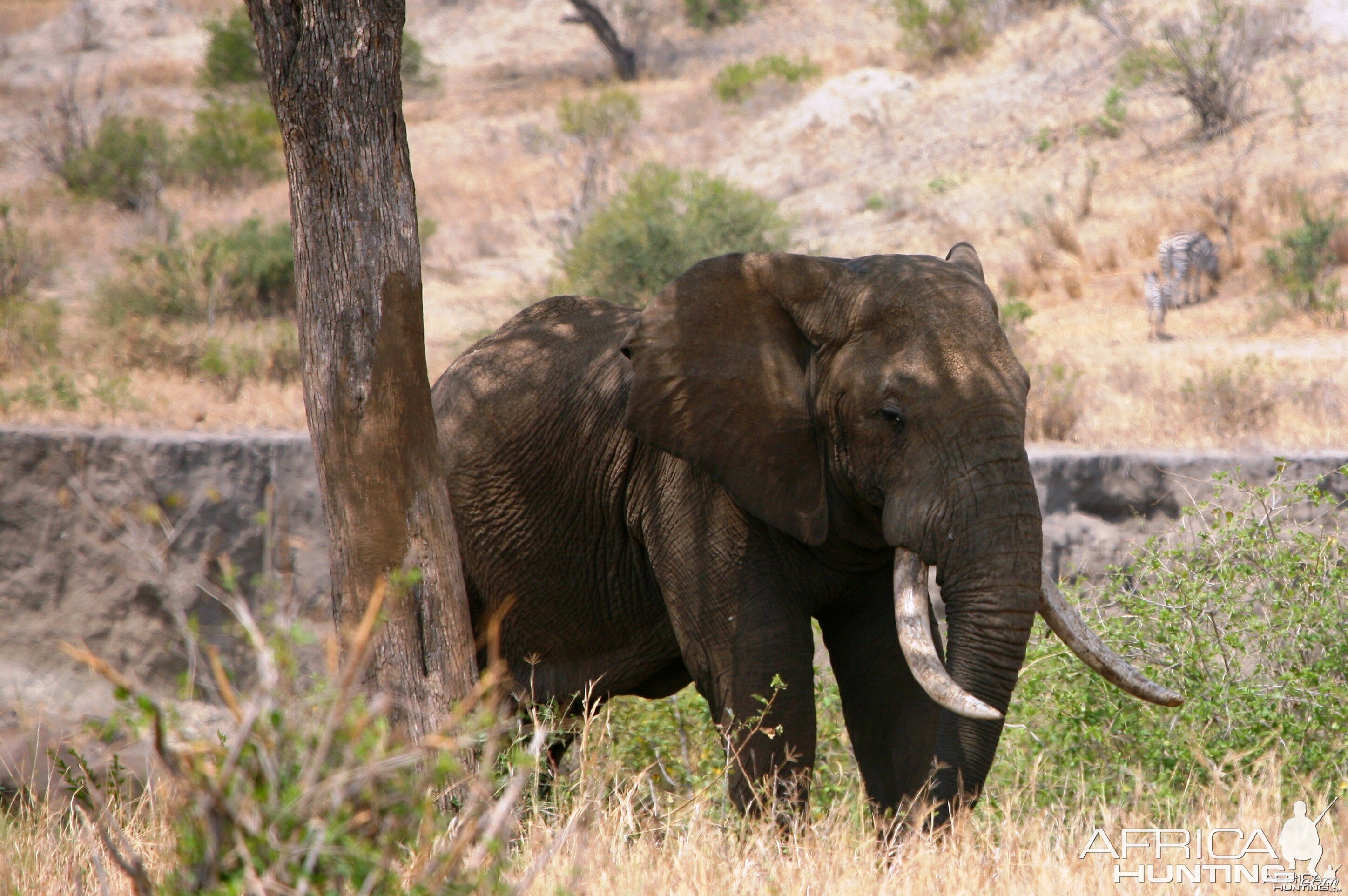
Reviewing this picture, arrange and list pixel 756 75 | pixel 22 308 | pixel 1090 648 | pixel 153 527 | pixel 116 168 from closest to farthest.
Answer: pixel 1090 648 → pixel 153 527 → pixel 22 308 → pixel 116 168 → pixel 756 75

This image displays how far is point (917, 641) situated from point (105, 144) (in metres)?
23.1

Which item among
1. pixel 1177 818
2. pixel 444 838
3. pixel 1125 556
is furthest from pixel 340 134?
pixel 1125 556

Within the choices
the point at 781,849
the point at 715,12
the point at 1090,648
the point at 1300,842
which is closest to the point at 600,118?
the point at 715,12

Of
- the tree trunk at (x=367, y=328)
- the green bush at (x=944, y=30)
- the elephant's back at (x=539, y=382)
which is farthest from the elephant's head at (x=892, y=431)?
the green bush at (x=944, y=30)

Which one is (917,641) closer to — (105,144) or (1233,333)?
(1233,333)

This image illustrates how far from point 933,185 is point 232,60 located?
785 inches

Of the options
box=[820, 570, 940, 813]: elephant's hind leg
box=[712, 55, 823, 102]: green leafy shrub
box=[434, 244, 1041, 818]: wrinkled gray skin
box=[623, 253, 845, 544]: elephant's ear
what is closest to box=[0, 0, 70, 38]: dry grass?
box=[712, 55, 823, 102]: green leafy shrub

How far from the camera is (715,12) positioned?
37.5 metres

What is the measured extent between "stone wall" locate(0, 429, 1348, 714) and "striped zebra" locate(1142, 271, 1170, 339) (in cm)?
702

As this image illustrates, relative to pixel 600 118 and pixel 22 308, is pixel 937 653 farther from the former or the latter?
pixel 600 118

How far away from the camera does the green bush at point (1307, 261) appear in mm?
13930

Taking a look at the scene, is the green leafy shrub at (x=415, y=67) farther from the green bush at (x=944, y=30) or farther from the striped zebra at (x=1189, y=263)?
the striped zebra at (x=1189, y=263)

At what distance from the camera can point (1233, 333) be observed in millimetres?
14391

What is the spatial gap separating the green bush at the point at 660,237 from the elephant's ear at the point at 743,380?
925cm
